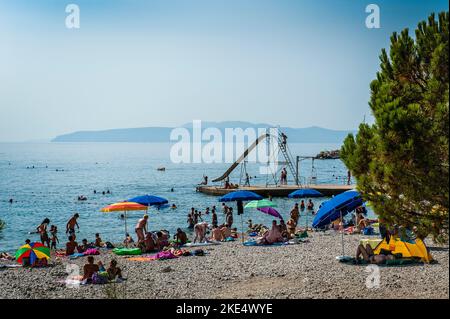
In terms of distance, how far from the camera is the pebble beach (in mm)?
13695

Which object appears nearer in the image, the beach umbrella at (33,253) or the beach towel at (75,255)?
the beach umbrella at (33,253)

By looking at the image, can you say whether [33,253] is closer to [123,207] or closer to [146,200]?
[123,207]

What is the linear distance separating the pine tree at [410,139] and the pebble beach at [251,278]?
7.86 ft

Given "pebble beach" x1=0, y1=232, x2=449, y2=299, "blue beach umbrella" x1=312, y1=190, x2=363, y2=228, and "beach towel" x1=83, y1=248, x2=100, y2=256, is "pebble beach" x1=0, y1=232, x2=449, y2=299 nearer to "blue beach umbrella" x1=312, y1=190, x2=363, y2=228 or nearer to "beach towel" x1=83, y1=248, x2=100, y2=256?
"blue beach umbrella" x1=312, y1=190, x2=363, y2=228

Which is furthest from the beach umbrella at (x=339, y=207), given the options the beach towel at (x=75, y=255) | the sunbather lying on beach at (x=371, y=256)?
the beach towel at (x=75, y=255)

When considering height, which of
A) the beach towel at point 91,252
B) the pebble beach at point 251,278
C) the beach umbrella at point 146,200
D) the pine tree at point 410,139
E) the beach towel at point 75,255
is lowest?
the beach towel at point 75,255

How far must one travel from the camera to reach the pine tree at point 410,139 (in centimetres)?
1079

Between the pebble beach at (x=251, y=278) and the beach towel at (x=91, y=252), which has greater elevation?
the pebble beach at (x=251, y=278)

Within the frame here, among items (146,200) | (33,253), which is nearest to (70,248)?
(33,253)

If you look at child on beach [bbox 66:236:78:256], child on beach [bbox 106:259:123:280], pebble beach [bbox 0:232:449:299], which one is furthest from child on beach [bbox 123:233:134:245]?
child on beach [bbox 106:259:123:280]

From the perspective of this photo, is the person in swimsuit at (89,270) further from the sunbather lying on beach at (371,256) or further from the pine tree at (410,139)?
the pine tree at (410,139)

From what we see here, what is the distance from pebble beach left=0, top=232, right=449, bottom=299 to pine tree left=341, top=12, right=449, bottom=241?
2.40 metres

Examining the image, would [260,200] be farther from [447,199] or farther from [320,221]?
[447,199]

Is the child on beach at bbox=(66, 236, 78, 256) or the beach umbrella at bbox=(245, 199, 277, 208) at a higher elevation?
the beach umbrella at bbox=(245, 199, 277, 208)
